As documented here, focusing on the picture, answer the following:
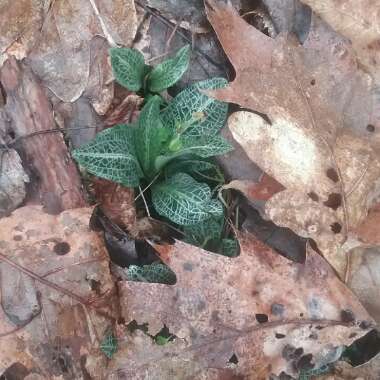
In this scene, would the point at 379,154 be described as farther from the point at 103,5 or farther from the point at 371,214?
the point at 103,5

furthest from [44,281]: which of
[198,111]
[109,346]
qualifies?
[198,111]

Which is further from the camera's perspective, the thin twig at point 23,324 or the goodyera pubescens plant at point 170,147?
the goodyera pubescens plant at point 170,147

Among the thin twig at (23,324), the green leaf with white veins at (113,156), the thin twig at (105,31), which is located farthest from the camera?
the thin twig at (105,31)

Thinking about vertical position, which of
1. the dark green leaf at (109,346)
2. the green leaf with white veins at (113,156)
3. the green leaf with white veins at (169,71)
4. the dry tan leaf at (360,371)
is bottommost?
the dry tan leaf at (360,371)

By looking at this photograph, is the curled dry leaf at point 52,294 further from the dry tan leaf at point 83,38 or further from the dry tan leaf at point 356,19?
the dry tan leaf at point 356,19

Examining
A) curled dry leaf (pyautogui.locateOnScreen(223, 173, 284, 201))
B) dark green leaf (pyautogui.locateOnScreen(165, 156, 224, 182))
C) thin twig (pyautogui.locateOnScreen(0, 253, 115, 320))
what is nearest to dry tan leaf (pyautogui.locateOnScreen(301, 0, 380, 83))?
curled dry leaf (pyautogui.locateOnScreen(223, 173, 284, 201))

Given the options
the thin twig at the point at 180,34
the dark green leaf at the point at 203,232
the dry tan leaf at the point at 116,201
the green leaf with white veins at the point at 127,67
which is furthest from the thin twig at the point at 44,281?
the thin twig at the point at 180,34

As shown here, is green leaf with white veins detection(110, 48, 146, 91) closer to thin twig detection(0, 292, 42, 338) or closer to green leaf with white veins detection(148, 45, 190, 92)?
green leaf with white veins detection(148, 45, 190, 92)

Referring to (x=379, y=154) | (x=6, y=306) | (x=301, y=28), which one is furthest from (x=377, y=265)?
(x=6, y=306)
